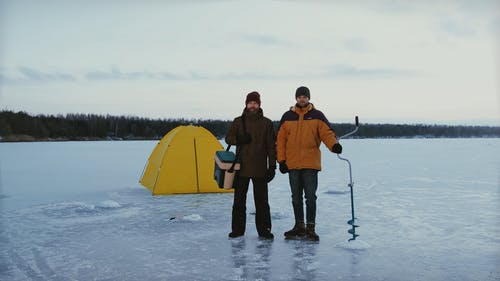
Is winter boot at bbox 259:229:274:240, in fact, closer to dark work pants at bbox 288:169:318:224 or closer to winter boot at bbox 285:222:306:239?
winter boot at bbox 285:222:306:239

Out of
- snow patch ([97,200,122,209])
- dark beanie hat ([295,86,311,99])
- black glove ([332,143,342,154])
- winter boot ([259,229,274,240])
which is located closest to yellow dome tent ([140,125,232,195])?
snow patch ([97,200,122,209])

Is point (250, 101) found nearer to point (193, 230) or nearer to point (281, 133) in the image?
point (281, 133)

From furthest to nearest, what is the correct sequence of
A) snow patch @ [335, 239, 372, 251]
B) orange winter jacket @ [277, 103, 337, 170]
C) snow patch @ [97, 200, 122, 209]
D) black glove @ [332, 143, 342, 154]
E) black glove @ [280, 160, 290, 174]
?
snow patch @ [97, 200, 122, 209]
black glove @ [280, 160, 290, 174]
orange winter jacket @ [277, 103, 337, 170]
black glove @ [332, 143, 342, 154]
snow patch @ [335, 239, 372, 251]

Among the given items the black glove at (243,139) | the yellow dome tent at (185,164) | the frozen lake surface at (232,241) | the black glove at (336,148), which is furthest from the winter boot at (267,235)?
the yellow dome tent at (185,164)

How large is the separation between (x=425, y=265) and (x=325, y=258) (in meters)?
0.98

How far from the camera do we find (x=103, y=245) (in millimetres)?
5410

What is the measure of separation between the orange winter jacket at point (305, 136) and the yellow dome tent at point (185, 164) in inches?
169

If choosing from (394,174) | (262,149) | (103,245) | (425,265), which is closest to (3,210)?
(103,245)

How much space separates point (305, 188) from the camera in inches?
222

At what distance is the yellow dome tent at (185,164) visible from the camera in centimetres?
959

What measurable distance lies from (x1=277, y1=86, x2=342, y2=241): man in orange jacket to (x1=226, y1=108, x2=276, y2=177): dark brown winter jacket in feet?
0.41

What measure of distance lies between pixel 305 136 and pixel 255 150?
2.19 feet

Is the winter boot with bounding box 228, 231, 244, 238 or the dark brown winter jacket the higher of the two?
the dark brown winter jacket

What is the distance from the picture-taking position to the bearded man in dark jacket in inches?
227
